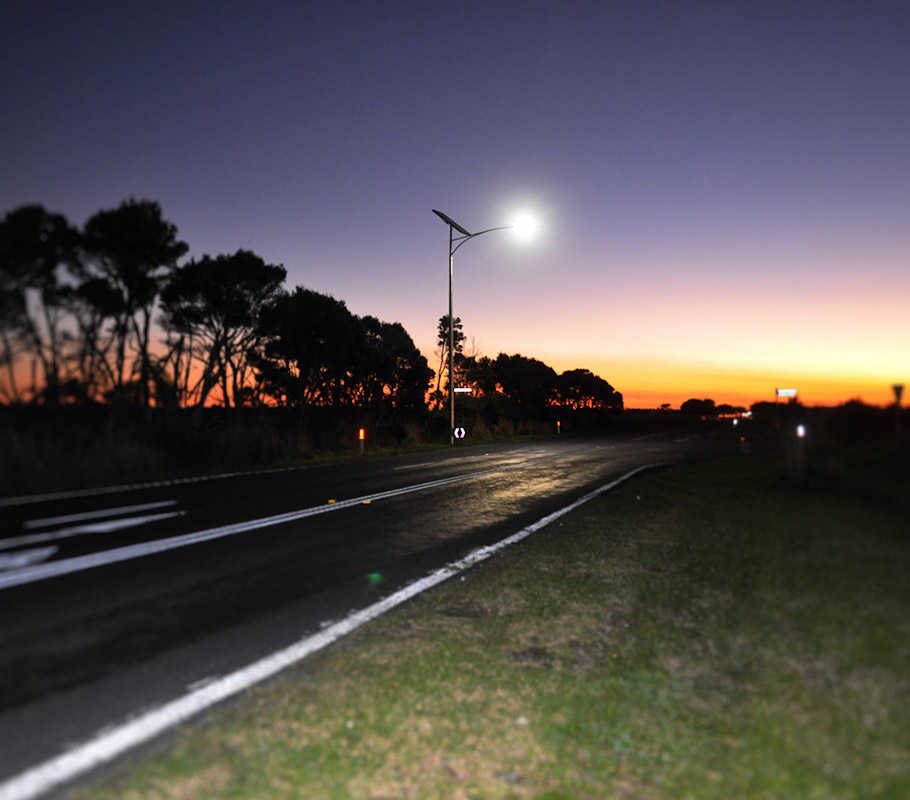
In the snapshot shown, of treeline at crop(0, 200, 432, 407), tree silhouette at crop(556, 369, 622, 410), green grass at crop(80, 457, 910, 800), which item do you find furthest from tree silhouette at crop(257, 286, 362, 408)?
tree silhouette at crop(556, 369, 622, 410)

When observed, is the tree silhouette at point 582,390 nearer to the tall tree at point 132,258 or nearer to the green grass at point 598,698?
the tall tree at point 132,258

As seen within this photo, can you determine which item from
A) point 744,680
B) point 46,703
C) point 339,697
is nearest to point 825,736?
point 744,680

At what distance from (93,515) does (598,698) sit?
7.95 meters

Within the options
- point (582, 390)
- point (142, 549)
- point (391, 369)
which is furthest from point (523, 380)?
point (142, 549)

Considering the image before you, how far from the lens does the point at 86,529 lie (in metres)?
7.98

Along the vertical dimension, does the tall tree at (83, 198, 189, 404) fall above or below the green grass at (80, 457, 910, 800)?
above

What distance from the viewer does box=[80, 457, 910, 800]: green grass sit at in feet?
9.52

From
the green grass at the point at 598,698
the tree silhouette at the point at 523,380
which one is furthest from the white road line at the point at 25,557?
the tree silhouette at the point at 523,380

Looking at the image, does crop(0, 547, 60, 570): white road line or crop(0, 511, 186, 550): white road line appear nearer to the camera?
crop(0, 547, 60, 570): white road line

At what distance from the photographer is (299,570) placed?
255 inches

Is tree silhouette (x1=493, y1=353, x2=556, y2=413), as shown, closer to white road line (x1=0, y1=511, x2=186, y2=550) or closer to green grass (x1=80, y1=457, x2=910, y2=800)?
white road line (x1=0, y1=511, x2=186, y2=550)

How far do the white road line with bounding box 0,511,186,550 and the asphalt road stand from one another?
25 mm

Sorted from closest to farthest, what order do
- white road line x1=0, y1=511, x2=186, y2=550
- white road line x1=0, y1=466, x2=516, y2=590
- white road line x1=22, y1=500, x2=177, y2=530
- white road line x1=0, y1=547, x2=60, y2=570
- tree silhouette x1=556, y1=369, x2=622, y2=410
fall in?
white road line x1=0, y1=466, x2=516, y2=590
white road line x1=0, y1=547, x2=60, y2=570
white road line x1=0, y1=511, x2=186, y2=550
white road line x1=22, y1=500, x2=177, y2=530
tree silhouette x1=556, y1=369, x2=622, y2=410

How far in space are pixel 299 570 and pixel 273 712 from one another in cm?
306
